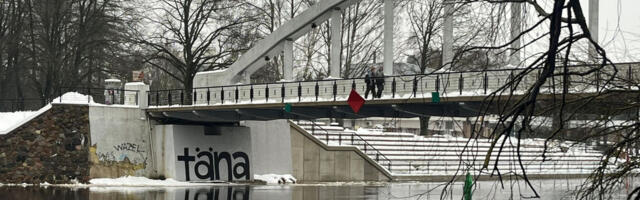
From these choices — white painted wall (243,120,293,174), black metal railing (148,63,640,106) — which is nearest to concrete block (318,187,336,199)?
black metal railing (148,63,640,106)

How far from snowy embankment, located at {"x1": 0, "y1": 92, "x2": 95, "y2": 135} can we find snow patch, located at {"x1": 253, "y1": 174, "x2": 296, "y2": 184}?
8.63 metres

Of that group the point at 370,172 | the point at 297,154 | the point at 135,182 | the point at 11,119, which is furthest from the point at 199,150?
the point at 370,172

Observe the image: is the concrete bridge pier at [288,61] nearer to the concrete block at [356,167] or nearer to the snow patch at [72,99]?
the concrete block at [356,167]

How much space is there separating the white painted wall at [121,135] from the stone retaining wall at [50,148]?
0.56 m

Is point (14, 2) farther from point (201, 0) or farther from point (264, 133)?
point (264, 133)

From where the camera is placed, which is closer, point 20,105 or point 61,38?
point 20,105

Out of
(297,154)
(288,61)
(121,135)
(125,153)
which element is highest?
(288,61)

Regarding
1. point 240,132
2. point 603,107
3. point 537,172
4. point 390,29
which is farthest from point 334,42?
point 603,107

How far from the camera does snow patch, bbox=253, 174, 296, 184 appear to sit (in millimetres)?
45625

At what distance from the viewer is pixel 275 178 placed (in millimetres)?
45938

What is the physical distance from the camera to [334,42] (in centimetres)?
4116

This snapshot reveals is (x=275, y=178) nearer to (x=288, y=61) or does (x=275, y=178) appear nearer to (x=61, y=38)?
(x=288, y=61)

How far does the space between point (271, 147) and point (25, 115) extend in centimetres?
1134

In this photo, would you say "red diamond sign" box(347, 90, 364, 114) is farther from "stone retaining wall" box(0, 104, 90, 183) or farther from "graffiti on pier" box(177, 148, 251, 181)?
"stone retaining wall" box(0, 104, 90, 183)
